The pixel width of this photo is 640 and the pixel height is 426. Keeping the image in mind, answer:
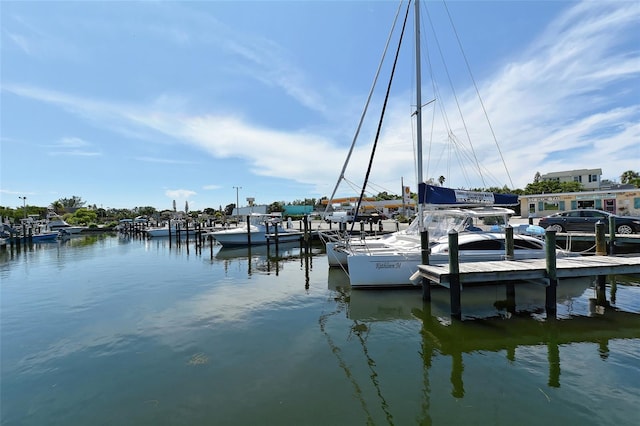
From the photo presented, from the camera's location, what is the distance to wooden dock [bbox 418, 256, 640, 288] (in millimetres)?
8094

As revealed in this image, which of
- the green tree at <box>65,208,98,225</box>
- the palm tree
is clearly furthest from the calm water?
the green tree at <box>65,208,98,225</box>

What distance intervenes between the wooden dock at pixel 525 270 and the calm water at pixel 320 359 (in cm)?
105

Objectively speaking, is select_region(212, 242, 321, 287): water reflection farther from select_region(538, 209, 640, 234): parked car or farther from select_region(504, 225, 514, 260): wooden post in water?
select_region(538, 209, 640, 234): parked car

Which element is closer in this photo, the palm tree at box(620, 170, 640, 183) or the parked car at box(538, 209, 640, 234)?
the parked car at box(538, 209, 640, 234)

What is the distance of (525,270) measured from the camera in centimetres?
818

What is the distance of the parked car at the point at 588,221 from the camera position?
1625cm

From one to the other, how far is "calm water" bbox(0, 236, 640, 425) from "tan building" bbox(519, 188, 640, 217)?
20253mm

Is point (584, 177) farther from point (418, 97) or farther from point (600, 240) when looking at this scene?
point (418, 97)

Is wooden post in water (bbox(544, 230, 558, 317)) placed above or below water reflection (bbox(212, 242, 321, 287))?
above

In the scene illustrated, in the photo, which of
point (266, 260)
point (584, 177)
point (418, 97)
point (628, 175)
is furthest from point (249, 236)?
point (628, 175)

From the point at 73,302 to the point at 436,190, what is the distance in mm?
13314

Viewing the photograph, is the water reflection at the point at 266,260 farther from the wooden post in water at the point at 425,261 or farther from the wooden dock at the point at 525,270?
the wooden dock at the point at 525,270

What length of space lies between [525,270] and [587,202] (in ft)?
91.9

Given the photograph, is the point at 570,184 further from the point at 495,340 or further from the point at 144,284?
the point at 144,284
